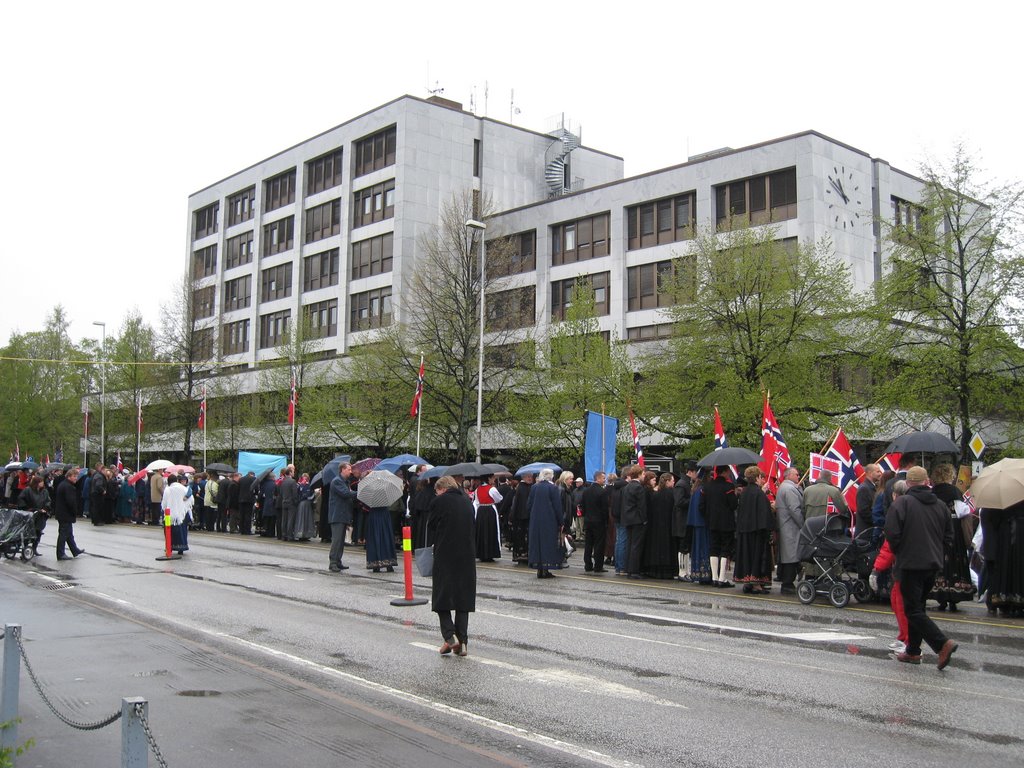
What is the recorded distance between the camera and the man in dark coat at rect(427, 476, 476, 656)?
374 inches

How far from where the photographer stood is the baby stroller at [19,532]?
20.3 meters

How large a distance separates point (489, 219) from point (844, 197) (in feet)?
51.0

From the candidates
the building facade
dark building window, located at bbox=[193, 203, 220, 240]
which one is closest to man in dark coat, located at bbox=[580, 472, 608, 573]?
the building facade

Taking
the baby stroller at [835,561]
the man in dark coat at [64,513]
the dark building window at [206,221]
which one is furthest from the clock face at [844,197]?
the dark building window at [206,221]

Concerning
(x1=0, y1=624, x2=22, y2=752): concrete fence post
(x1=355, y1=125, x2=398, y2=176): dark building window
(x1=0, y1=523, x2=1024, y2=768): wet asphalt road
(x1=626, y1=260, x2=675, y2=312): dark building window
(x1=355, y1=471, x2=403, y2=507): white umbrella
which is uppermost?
(x1=355, y1=125, x2=398, y2=176): dark building window

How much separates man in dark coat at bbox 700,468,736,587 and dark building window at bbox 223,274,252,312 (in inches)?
2308

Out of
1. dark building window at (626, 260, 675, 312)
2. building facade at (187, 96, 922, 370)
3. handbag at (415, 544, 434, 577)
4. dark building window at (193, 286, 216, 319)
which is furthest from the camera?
dark building window at (193, 286, 216, 319)

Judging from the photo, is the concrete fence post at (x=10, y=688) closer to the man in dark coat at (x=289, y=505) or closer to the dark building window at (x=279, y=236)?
the man in dark coat at (x=289, y=505)

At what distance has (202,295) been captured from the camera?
65688 mm

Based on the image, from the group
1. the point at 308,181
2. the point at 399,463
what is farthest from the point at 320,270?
the point at 399,463

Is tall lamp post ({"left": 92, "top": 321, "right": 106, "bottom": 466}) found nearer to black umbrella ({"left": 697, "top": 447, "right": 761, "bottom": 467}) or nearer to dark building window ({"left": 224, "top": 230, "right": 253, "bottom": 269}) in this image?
dark building window ({"left": 224, "top": 230, "right": 253, "bottom": 269})

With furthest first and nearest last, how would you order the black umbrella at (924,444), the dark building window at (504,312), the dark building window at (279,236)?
the dark building window at (279,236)
the dark building window at (504,312)
the black umbrella at (924,444)

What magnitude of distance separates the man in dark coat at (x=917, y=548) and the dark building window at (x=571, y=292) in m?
38.7

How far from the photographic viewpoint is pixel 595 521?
19.2 metres
